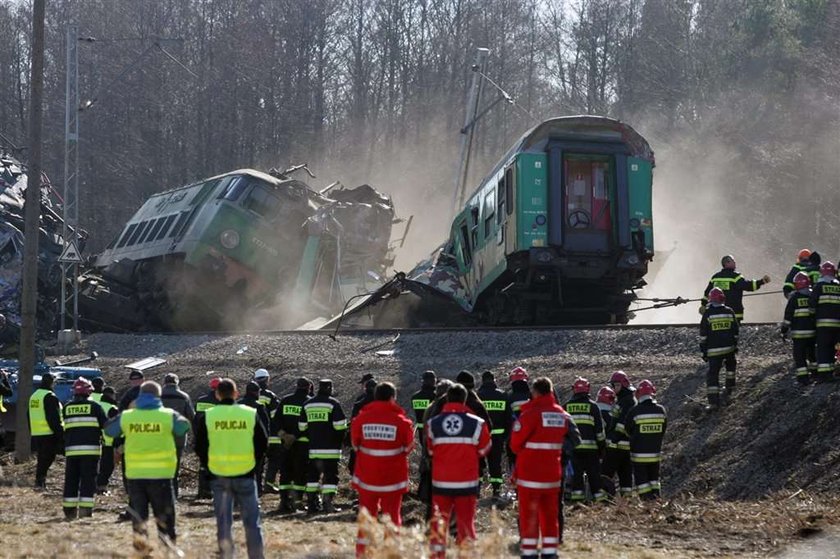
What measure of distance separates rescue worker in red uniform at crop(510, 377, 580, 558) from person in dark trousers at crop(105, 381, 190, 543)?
267cm

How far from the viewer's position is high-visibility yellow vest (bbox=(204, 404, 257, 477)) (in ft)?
31.9

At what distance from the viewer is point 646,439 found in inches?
503

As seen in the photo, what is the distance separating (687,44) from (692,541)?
44.9 metres

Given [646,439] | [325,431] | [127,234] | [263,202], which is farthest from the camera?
[127,234]

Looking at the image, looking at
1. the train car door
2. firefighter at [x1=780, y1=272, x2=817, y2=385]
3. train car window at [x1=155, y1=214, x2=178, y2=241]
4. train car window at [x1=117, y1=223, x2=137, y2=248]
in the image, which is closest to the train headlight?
train car window at [x1=155, y1=214, x2=178, y2=241]

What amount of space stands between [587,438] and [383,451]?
3843mm

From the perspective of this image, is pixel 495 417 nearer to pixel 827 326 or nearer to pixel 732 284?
pixel 827 326

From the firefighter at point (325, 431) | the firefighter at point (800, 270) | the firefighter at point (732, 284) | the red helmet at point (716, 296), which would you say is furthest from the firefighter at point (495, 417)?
the firefighter at point (732, 284)

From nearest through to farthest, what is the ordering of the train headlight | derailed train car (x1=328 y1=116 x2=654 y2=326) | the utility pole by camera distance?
the utility pole → derailed train car (x1=328 y1=116 x2=654 y2=326) → the train headlight

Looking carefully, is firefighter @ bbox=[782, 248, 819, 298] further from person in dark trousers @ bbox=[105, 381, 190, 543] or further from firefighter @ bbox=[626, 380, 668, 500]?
person in dark trousers @ bbox=[105, 381, 190, 543]

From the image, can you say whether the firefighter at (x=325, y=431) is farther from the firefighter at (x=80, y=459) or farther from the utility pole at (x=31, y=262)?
the utility pole at (x=31, y=262)

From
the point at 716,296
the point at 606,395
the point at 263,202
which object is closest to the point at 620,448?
the point at 606,395

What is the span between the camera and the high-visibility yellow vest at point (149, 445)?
10.0 metres

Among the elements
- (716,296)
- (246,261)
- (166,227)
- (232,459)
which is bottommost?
(232,459)
